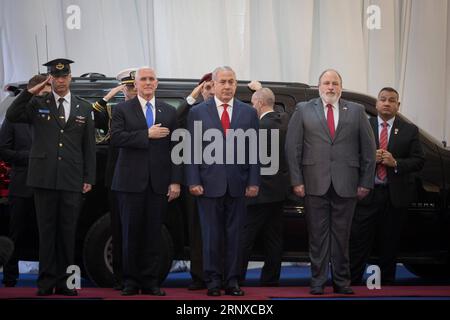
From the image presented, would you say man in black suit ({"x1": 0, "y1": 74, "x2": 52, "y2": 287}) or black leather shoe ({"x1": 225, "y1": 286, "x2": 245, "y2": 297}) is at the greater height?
man in black suit ({"x1": 0, "y1": 74, "x2": 52, "y2": 287})

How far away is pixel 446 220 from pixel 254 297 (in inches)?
106

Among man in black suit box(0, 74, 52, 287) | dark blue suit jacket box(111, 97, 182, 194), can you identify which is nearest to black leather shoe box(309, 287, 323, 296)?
dark blue suit jacket box(111, 97, 182, 194)

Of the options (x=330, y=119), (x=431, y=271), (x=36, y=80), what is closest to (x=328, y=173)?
→ (x=330, y=119)

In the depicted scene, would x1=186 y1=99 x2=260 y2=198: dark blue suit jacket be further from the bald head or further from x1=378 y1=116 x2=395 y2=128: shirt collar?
x1=378 y1=116 x2=395 y2=128: shirt collar

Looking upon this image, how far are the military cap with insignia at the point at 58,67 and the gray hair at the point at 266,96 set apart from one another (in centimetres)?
189

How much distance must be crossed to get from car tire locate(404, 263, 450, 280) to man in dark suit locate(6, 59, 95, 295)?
4451 mm

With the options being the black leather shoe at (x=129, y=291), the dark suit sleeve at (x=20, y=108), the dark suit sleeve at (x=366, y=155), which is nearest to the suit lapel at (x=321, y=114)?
the dark suit sleeve at (x=366, y=155)

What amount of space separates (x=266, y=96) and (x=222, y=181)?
4.30ft

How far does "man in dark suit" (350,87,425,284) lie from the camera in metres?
9.84

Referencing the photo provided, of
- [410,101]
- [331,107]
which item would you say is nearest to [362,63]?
[410,101]

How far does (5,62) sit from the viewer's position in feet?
39.8

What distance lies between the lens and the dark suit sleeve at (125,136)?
334 inches

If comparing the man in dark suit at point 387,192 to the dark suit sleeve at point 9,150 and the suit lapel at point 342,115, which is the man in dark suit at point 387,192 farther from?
the dark suit sleeve at point 9,150

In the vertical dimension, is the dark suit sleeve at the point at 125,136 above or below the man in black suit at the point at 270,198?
above
